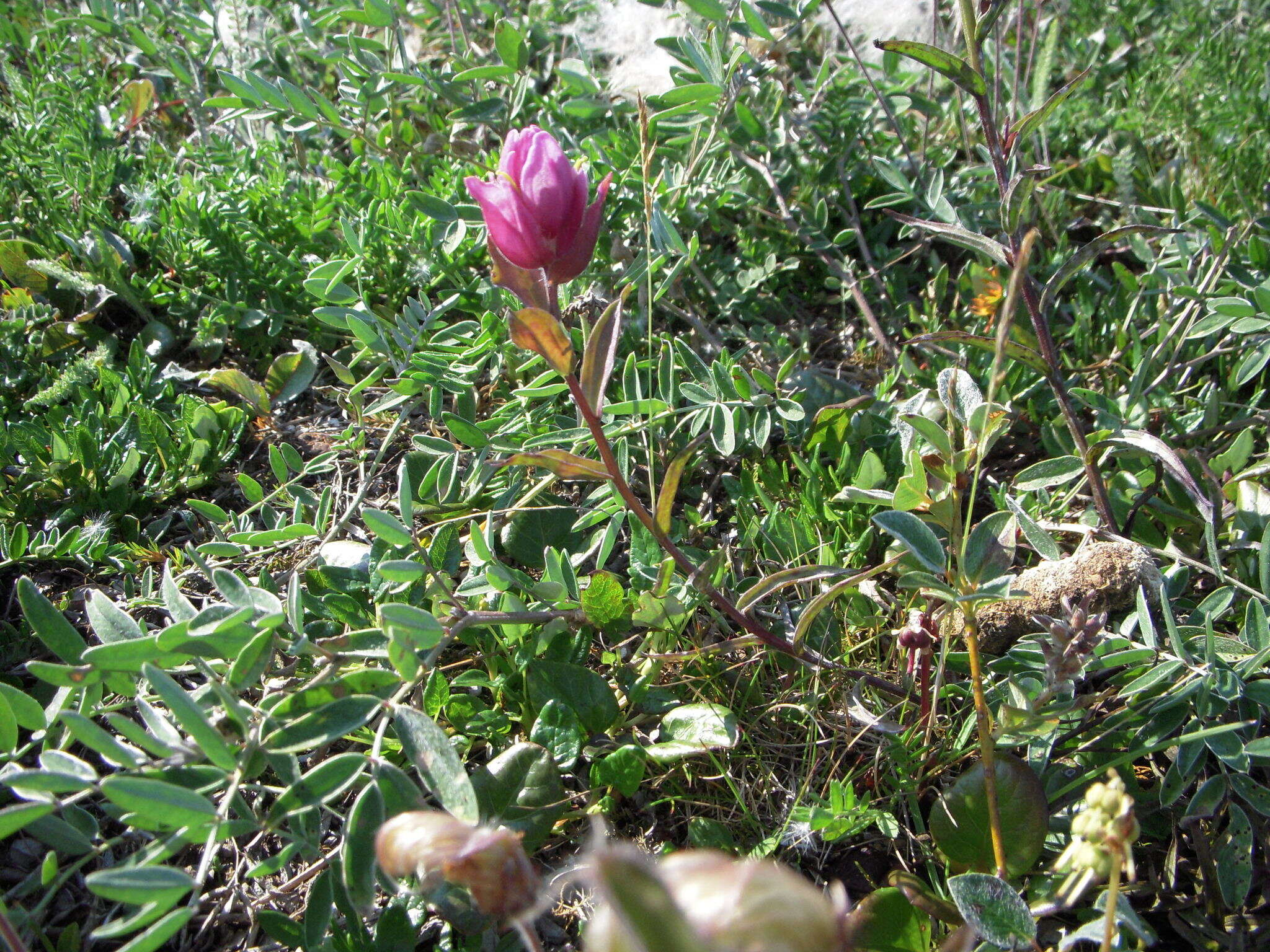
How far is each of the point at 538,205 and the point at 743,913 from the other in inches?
42.7

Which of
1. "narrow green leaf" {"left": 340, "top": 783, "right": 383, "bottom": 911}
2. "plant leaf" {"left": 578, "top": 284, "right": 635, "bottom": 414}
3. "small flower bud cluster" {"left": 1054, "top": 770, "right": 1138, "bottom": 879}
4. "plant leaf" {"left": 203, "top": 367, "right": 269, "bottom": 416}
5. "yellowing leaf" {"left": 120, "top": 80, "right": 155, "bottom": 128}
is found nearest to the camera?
"small flower bud cluster" {"left": 1054, "top": 770, "right": 1138, "bottom": 879}

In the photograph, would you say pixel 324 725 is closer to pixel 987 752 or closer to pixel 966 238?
pixel 987 752

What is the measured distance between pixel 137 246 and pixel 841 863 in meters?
2.60

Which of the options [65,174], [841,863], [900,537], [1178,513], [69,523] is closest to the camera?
[900,537]

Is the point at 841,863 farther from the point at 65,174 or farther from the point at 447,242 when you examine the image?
the point at 65,174

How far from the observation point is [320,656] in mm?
1590

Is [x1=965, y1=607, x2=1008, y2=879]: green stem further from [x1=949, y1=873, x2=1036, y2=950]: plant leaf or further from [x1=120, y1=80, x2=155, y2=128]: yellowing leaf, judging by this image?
[x1=120, y1=80, x2=155, y2=128]: yellowing leaf

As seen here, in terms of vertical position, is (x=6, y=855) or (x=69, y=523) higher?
(x=69, y=523)

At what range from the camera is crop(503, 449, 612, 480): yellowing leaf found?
1.50m

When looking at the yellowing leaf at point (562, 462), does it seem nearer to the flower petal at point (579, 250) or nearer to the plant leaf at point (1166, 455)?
the flower petal at point (579, 250)

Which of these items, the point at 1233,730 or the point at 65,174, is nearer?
the point at 1233,730

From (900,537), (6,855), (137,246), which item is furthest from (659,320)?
(6,855)

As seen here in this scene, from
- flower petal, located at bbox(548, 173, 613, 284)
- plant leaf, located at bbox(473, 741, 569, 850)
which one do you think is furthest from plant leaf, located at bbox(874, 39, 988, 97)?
plant leaf, located at bbox(473, 741, 569, 850)

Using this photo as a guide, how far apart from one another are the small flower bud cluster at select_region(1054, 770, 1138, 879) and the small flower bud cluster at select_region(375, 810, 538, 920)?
66 centimetres
